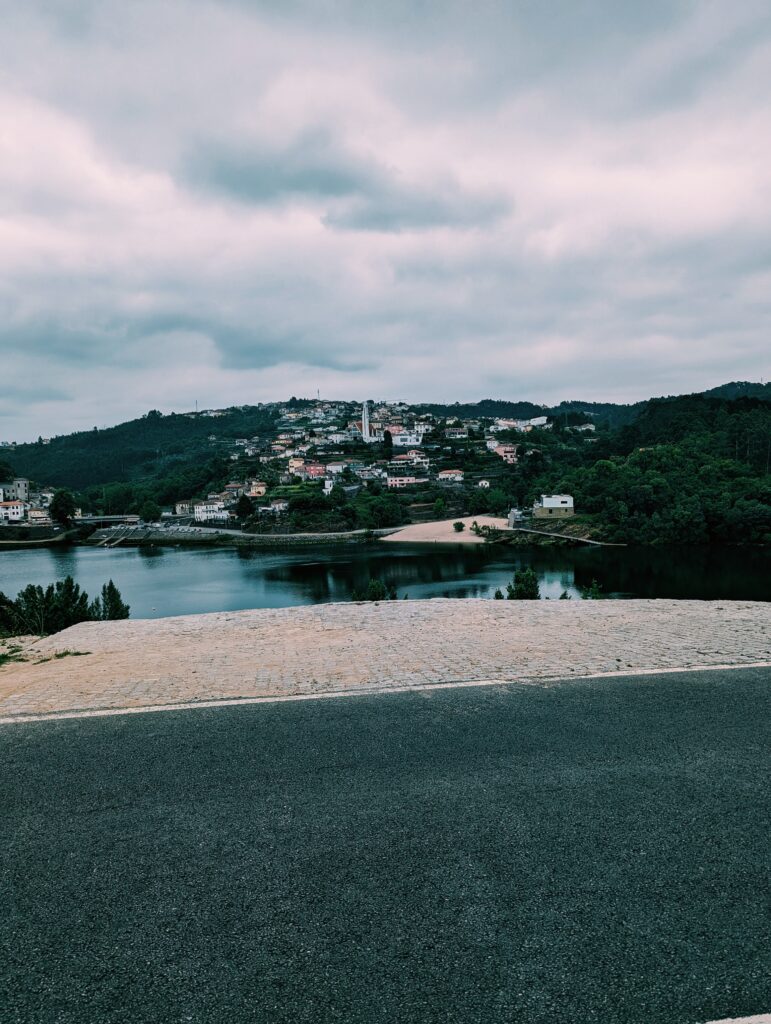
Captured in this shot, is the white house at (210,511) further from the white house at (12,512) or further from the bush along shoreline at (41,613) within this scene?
the bush along shoreline at (41,613)

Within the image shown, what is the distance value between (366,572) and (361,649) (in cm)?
4105

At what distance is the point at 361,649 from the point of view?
748cm

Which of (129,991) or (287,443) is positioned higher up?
(287,443)

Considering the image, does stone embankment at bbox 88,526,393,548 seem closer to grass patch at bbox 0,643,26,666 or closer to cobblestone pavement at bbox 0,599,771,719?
cobblestone pavement at bbox 0,599,771,719

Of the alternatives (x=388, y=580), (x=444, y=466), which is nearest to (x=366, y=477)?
(x=444, y=466)

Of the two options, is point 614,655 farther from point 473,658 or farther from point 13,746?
point 13,746

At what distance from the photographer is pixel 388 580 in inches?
1751

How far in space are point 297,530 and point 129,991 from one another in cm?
7612

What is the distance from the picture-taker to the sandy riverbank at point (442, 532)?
67625 mm

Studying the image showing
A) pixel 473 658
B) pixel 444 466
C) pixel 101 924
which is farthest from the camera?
pixel 444 466

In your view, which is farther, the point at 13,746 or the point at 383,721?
the point at 383,721

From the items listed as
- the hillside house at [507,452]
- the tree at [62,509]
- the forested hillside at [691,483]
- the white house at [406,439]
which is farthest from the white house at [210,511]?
the hillside house at [507,452]

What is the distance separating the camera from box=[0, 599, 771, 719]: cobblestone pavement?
19.4 ft

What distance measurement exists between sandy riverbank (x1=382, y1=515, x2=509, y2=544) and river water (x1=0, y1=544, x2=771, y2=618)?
164 inches
